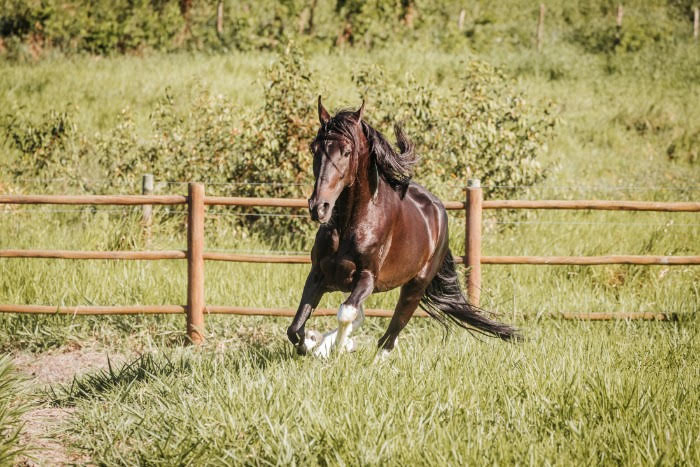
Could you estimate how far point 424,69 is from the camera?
55.5 feet

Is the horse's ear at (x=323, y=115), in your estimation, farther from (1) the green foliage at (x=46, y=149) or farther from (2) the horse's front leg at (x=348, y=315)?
(1) the green foliage at (x=46, y=149)

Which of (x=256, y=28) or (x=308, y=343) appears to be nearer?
(x=308, y=343)

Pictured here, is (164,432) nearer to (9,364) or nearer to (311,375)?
(311,375)

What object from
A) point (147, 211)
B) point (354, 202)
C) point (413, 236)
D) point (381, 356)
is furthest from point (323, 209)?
point (147, 211)

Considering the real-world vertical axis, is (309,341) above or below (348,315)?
below

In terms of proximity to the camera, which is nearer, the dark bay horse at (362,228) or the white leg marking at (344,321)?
the dark bay horse at (362,228)

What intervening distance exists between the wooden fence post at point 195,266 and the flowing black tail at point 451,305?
1.82 metres

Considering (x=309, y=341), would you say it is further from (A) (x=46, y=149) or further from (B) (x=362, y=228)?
(A) (x=46, y=149)

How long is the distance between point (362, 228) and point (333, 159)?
1.84ft

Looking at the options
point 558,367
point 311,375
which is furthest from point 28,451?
point 558,367

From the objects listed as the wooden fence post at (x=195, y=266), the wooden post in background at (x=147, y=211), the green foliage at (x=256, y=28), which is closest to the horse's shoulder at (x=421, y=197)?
the wooden fence post at (x=195, y=266)

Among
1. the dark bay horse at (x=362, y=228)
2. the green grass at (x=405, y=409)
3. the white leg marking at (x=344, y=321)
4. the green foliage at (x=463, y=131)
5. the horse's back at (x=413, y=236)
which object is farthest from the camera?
the green foliage at (x=463, y=131)

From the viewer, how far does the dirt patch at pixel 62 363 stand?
5.12 metres

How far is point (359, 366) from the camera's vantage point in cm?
387
